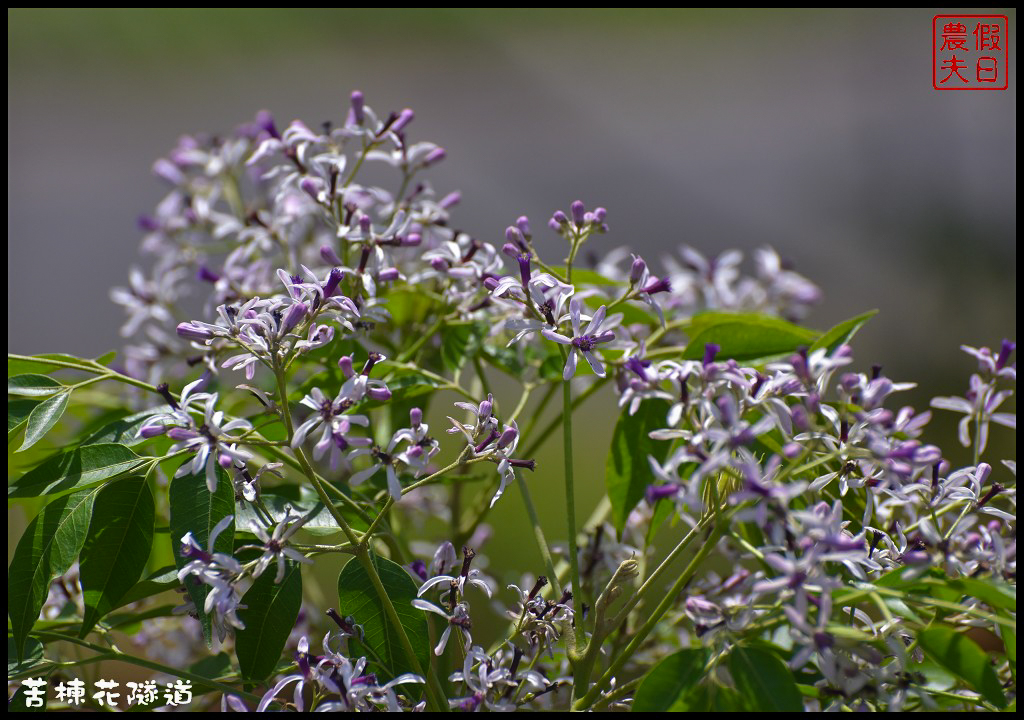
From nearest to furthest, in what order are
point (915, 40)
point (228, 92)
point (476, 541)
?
point (476, 541), point (915, 40), point (228, 92)

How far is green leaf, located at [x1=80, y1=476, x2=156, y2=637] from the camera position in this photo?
0.54 meters

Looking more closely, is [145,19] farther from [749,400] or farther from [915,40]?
[749,400]

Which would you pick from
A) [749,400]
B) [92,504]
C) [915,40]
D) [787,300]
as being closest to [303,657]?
[92,504]

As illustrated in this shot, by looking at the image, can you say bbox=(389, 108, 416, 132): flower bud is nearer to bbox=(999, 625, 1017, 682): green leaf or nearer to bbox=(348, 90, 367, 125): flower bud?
bbox=(348, 90, 367, 125): flower bud

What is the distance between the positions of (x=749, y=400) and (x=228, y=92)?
18.5 ft

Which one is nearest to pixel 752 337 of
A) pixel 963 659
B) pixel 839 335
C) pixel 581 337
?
pixel 839 335

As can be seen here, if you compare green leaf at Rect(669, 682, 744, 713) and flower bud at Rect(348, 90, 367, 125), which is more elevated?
flower bud at Rect(348, 90, 367, 125)

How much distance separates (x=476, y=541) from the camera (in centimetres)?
95

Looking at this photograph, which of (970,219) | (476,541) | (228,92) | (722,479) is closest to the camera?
(722,479)

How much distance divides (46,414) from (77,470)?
0.07 m

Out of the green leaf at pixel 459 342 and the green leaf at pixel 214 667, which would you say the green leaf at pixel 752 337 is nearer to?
the green leaf at pixel 459 342

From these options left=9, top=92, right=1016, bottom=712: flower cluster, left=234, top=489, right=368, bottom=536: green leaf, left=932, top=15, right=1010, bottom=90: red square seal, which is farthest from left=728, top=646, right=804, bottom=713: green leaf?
left=932, top=15, right=1010, bottom=90: red square seal

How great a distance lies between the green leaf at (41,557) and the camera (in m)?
0.52

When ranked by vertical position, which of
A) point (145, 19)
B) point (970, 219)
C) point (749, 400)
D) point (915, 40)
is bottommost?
point (970, 219)
